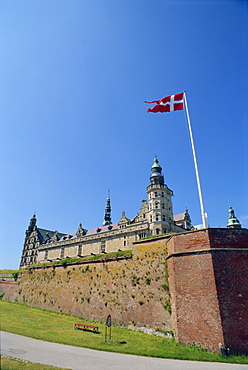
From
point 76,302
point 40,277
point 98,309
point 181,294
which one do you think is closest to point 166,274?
point 181,294

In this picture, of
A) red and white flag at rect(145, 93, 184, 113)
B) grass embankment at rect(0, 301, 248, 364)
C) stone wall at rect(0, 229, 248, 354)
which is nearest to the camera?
grass embankment at rect(0, 301, 248, 364)

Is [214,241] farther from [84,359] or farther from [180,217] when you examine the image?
[180,217]

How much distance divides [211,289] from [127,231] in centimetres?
3732

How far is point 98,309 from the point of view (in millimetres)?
23922

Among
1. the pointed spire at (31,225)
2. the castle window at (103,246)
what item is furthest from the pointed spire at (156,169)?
the pointed spire at (31,225)

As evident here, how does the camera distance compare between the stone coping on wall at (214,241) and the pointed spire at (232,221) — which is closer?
the stone coping on wall at (214,241)

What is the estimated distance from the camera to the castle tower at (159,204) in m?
46.8

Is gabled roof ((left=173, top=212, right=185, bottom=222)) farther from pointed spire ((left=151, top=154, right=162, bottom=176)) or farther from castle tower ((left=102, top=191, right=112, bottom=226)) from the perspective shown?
castle tower ((left=102, top=191, right=112, bottom=226))

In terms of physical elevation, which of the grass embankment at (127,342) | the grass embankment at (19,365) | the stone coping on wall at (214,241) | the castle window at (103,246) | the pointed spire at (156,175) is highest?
the pointed spire at (156,175)

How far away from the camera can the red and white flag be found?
60.0ft

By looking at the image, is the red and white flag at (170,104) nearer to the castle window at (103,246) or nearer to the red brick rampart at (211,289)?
the red brick rampart at (211,289)

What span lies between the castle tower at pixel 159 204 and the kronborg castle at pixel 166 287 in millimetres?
22198

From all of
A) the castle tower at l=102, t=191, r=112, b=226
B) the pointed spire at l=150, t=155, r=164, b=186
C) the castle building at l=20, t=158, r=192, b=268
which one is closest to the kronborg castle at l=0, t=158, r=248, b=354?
Result: the castle building at l=20, t=158, r=192, b=268

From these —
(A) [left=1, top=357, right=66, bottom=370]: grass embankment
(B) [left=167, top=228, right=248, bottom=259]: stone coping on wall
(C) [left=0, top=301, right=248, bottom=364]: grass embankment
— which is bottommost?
(C) [left=0, top=301, right=248, bottom=364]: grass embankment
